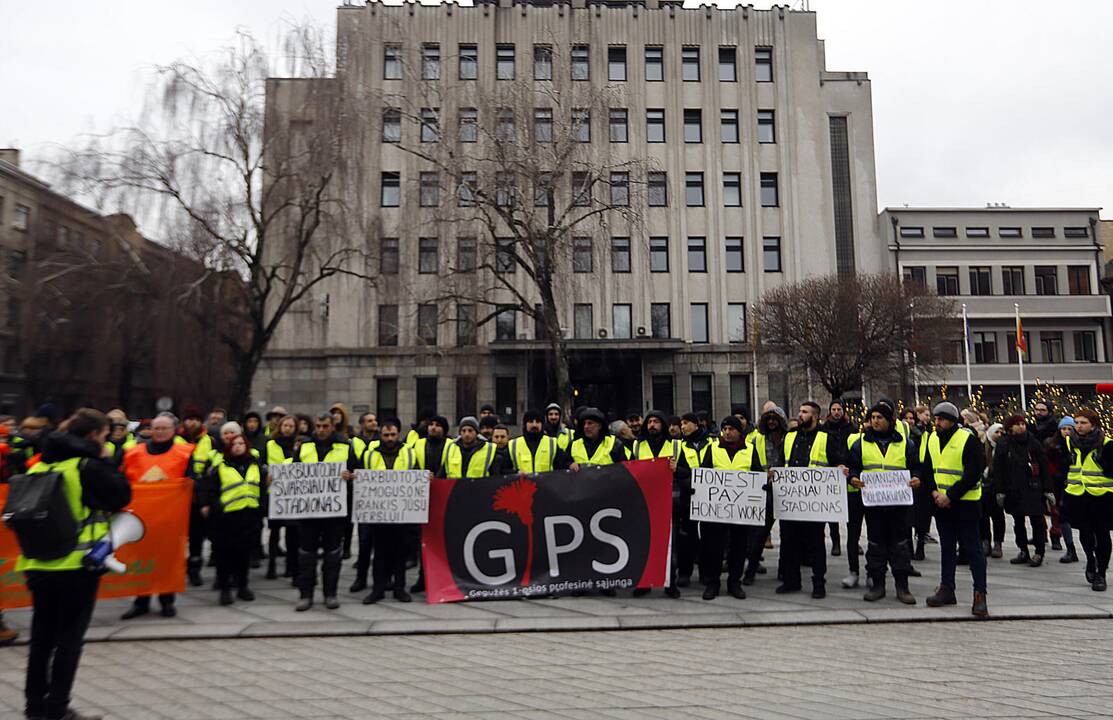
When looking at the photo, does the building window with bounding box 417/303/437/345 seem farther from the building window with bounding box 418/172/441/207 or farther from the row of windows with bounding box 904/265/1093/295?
the row of windows with bounding box 904/265/1093/295

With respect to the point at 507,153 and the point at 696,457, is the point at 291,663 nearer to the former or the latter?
the point at 696,457

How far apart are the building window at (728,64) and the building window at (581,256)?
23105 mm

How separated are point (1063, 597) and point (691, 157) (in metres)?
35.1

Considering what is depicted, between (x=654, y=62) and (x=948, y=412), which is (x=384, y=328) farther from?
(x=948, y=412)

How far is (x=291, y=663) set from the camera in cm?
648

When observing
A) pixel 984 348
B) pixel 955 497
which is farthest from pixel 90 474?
pixel 984 348

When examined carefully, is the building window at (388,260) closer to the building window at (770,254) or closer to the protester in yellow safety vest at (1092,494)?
the protester in yellow safety vest at (1092,494)

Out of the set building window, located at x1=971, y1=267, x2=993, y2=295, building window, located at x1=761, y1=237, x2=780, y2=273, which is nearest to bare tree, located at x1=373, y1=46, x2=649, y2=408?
building window, located at x1=761, y1=237, x2=780, y2=273

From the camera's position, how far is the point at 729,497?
8.96 meters

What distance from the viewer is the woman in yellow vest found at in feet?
29.1

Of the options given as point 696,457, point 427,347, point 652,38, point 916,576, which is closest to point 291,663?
point 696,457

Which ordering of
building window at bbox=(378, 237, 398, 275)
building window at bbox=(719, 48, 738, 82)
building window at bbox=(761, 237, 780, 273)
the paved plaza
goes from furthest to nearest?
building window at bbox=(719, 48, 738, 82), building window at bbox=(761, 237, 780, 273), building window at bbox=(378, 237, 398, 275), the paved plaza

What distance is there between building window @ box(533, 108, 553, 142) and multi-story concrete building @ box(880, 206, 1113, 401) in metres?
31.5

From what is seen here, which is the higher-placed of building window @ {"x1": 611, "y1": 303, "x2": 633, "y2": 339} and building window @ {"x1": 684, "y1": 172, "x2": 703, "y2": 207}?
building window @ {"x1": 684, "y1": 172, "x2": 703, "y2": 207}
